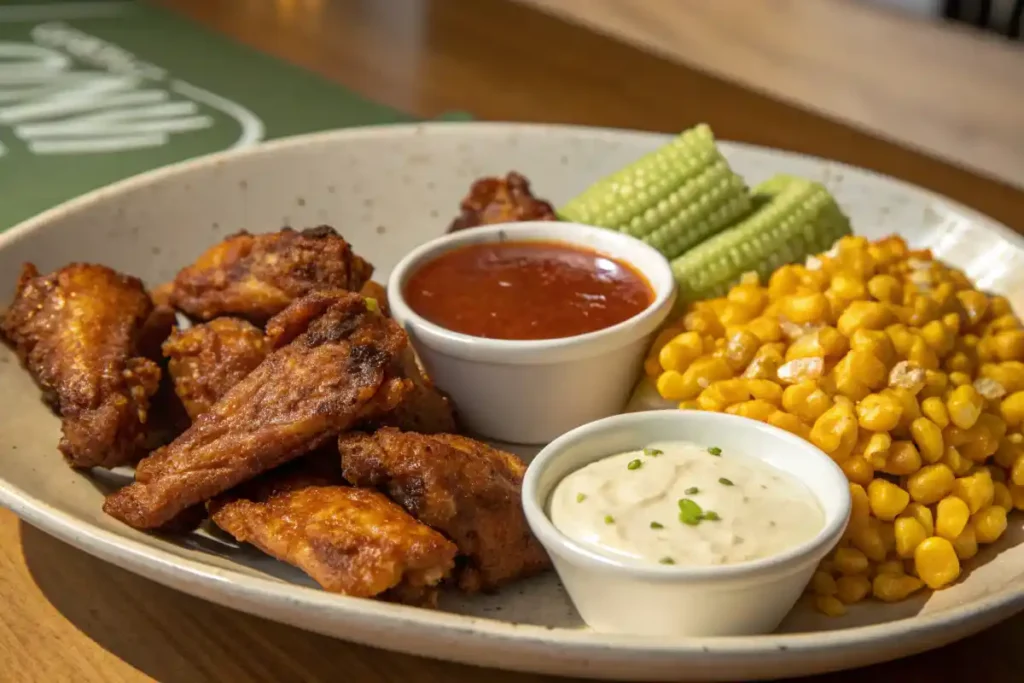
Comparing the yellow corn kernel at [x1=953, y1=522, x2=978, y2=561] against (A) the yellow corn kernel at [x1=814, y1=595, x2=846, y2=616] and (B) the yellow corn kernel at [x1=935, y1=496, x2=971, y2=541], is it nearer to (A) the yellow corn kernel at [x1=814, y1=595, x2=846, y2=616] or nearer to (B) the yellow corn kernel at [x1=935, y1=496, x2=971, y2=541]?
(B) the yellow corn kernel at [x1=935, y1=496, x2=971, y2=541]

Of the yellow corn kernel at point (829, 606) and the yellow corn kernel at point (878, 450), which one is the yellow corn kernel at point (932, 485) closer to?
the yellow corn kernel at point (878, 450)

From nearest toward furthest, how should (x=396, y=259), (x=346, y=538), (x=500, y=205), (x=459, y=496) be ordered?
(x=346, y=538) < (x=459, y=496) < (x=500, y=205) < (x=396, y=259)

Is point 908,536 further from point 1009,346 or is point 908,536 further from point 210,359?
point 210,359

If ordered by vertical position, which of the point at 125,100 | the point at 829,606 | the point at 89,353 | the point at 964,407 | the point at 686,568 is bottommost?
the point at 125,100

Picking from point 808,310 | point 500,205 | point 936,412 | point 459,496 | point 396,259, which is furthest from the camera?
point 396,259

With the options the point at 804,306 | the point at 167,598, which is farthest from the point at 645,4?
the point at 167,598

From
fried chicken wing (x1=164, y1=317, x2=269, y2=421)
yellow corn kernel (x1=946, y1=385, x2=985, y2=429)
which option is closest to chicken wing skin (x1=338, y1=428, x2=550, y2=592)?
Result: fried chicken wing (x1=164, y1=317, x2=269, y2=421)

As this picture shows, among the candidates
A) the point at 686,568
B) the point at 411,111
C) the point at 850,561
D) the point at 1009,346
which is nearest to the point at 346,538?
the point at 686,568
